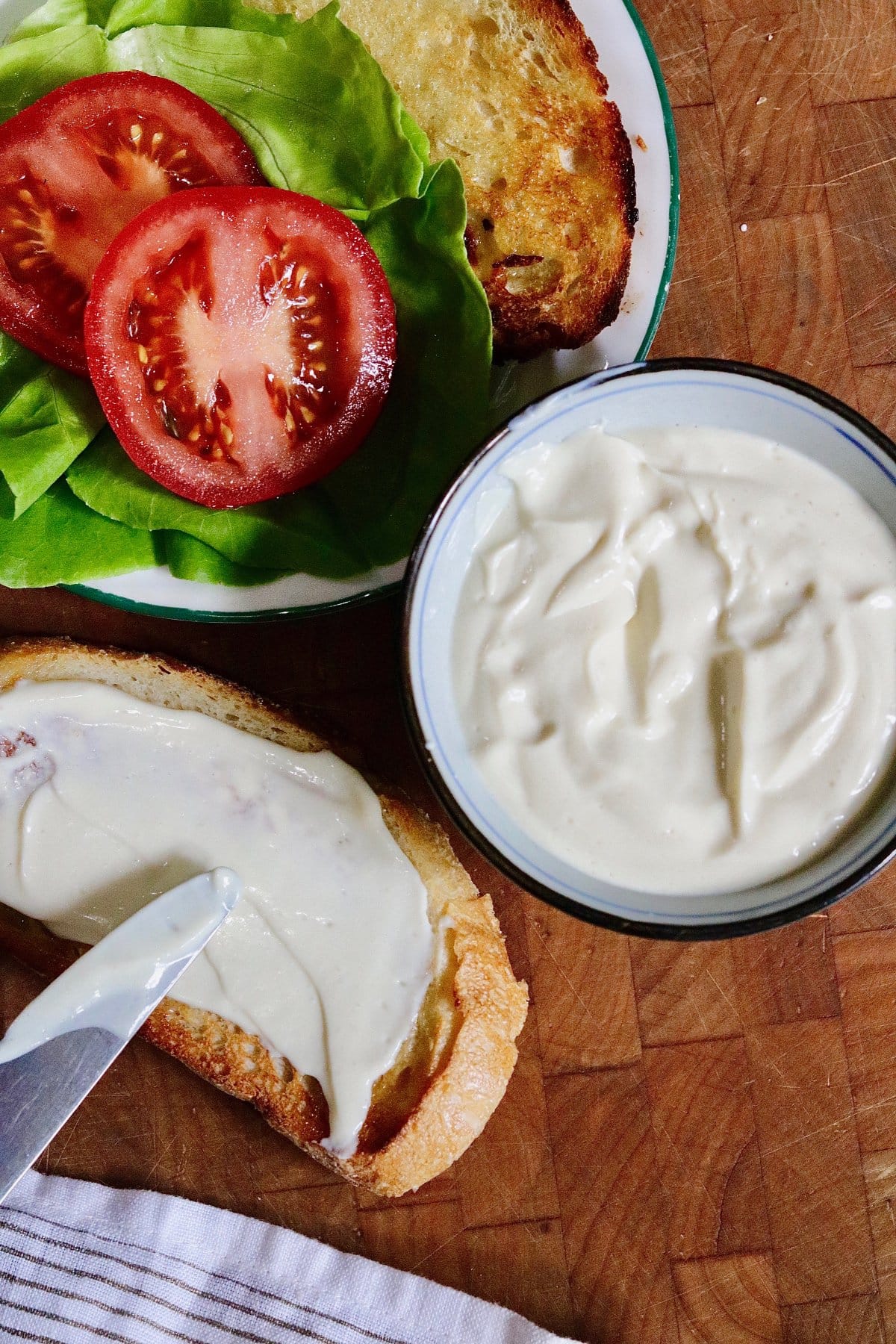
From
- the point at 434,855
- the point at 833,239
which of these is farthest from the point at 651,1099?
the point at 833,239

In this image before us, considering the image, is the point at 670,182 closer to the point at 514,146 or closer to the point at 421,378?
the point at 514,146

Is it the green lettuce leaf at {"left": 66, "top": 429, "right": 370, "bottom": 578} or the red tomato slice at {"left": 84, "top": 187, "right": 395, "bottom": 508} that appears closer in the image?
the red tomato slice at {"left": 84, "top": 187, "right": 395, "bottom": 508}

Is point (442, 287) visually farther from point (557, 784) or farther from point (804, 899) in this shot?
point (804, 899)

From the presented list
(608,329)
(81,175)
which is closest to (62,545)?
(81,175)

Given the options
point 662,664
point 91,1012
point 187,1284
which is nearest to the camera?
point 662,664

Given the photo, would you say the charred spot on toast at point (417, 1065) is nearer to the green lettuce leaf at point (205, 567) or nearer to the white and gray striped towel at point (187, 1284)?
the white and gray striped towel at point (187, 1284)

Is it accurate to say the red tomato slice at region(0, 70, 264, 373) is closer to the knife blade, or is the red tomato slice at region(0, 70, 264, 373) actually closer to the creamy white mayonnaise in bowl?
the creamy white mayonnaise in bowl

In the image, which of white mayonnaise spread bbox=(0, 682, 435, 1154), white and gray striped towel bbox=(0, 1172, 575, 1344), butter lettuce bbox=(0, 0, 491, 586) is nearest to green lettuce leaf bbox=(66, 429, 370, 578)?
butter lettuce bbox=(0, 0, 491, 586)
